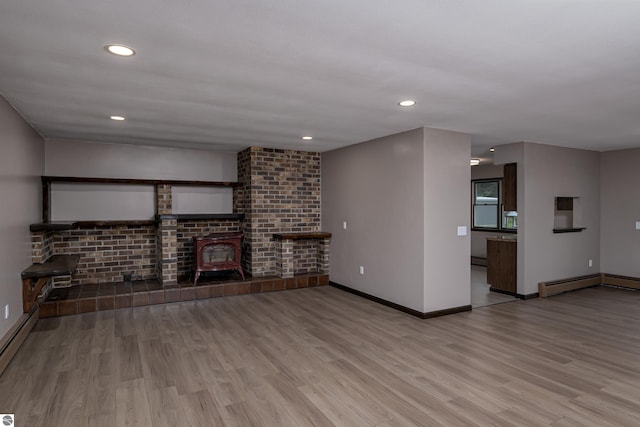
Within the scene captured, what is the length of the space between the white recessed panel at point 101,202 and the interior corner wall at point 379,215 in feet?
9.60

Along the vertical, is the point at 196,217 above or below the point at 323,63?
below

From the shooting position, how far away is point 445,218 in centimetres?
461

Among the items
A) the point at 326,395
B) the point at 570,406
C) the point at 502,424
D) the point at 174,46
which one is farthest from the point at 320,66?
the point at 570,406

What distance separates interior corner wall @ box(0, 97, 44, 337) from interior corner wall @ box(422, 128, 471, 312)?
409 cm

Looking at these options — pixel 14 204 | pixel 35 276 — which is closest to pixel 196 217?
pixel 35 276

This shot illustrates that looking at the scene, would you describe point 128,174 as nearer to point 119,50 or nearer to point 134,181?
point 134,181

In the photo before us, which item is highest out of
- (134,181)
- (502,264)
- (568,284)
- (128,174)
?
(128,174)

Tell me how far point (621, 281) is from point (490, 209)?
281cm

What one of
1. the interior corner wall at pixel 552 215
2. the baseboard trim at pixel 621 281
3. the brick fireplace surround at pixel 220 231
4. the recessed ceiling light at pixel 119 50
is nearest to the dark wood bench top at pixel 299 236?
the brick fireplace surround at pixel 220 231

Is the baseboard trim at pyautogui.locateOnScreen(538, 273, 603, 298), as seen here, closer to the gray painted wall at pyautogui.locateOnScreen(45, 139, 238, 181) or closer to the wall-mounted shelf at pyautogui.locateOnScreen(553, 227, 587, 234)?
the wall-mounted shelf at pyautogui.locateOnScreen(553, 227, 587, 234)

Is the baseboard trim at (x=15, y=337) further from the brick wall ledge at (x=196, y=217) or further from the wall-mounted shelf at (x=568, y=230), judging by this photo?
the wall-mounted shelf at (x=568, y=230)

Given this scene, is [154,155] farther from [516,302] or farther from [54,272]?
[516,302]

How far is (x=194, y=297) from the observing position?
5.34 metres

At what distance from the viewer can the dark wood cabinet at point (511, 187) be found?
5598 millimetres
